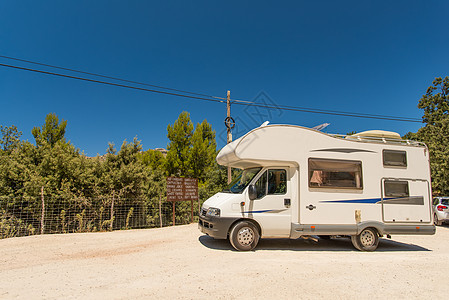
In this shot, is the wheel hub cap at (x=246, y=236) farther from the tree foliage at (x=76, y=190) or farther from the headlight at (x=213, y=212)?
the tree foliage at (x=76, y=190)

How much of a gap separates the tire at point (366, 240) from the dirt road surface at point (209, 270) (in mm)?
226

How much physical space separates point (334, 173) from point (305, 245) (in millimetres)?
2477

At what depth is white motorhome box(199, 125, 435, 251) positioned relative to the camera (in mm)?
6699

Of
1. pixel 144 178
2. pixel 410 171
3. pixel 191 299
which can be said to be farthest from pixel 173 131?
pixel 191 299

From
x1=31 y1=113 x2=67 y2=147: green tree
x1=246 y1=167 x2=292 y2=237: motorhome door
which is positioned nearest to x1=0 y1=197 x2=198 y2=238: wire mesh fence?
x1=246 y1=167 x2=292 y2=237: motorhome door

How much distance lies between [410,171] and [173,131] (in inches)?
822

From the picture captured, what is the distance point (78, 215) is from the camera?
9.85m

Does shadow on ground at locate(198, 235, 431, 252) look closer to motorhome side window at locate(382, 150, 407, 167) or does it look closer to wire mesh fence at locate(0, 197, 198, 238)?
motorhome side window at locate(382, 150, 407, 167)

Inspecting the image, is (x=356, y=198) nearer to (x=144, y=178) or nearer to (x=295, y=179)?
(x=295, y=179)

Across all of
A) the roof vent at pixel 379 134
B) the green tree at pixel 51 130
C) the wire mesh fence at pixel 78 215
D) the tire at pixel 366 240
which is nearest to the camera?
the tire at pixel 366 240

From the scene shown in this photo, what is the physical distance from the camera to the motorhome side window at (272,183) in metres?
6.84

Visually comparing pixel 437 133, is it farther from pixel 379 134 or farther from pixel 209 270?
pixel 209 270

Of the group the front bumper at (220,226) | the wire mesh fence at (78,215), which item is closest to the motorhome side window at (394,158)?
the front bumper at (220,226)

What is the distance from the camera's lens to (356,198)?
23.4 ft
